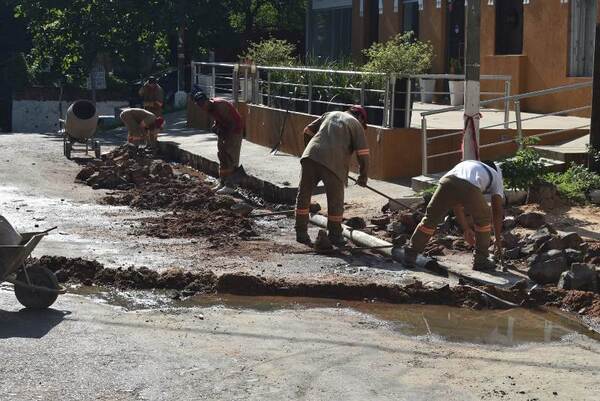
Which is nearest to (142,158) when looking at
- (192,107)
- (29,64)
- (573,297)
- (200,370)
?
(192,107)

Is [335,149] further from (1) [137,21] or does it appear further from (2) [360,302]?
(1) [137,21]

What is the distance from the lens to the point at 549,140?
56.6 ft

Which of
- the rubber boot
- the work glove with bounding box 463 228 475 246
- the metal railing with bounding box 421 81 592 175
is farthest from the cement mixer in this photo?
the work glove with bounding box 463 228 475 246

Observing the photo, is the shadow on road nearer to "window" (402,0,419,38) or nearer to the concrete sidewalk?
the concrete sidewalk

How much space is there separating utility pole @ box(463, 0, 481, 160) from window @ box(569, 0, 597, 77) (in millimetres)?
8756

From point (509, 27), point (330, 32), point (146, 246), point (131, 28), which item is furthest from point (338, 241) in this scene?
point (131, 28)

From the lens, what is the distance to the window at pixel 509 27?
80.1ft

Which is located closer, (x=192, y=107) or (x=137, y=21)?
(x=192, y=107)

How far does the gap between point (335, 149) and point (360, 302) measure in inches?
122

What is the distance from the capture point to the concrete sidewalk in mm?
16328

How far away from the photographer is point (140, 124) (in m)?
24.8

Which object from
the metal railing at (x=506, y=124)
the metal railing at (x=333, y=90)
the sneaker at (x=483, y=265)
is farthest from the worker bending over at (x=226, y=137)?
the sneaker at (x=483, y=265)

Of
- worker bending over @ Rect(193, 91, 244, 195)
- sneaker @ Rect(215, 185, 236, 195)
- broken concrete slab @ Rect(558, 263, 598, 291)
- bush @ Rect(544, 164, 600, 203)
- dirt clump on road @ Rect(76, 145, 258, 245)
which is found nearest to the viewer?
broken concrete slab @ Rect(558, 263, 598, 291)

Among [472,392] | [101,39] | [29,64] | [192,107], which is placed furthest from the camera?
[29,64]
